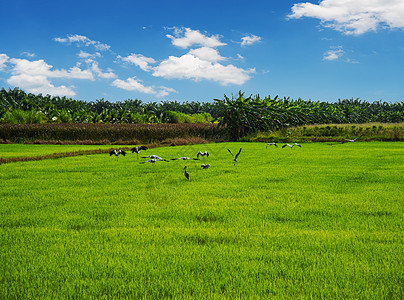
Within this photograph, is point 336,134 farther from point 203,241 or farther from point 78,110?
point 78,110

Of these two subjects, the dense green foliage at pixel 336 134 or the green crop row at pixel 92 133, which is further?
the green crop row at pixel 92 133

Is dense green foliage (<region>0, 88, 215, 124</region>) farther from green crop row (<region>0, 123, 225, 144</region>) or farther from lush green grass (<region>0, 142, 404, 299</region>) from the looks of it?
lush green grass (<region>0, 142, 404, 299</region>)

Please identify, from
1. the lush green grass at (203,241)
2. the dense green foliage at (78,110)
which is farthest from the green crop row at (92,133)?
the lush green grass at (203,241)

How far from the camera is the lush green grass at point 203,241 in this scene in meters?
2.23

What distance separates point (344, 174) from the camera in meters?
6.87

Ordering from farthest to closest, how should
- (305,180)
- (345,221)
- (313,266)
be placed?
1. (305,180)
2. (345,221)
3. (313,266)

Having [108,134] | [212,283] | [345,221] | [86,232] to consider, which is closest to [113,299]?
[212,283]

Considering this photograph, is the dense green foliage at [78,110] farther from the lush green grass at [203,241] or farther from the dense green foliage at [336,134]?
the lush green grass at [203,241]

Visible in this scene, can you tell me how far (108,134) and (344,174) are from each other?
72.5 ft

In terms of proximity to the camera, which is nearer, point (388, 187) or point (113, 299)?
point (113, 299)

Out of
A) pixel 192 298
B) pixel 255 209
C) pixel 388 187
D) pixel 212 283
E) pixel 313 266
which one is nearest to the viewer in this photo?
pixel 192 298

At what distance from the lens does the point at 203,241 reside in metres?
3.01

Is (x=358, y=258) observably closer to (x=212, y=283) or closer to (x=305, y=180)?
(x=212, y=283)

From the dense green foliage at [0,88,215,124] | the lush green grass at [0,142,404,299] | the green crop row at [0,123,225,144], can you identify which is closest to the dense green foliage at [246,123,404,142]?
the green crop row at [0,123,225,144]
